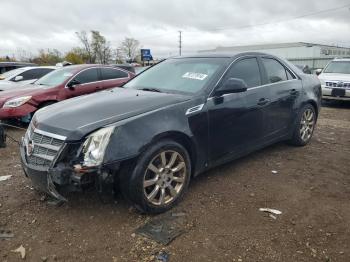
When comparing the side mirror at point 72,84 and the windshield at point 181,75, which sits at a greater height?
the windshield at point 181,75

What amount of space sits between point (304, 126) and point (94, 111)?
383 centimetres

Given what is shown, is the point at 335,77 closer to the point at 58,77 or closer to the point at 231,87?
the point at 58,77

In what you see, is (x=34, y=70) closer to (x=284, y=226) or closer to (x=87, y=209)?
(x=87, y=209)

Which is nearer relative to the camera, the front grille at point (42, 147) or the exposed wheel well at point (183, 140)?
the front grille at point (42, 147)

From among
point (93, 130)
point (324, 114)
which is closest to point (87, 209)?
point (93, 130)

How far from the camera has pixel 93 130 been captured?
3.16 meters

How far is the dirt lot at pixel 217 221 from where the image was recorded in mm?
2932

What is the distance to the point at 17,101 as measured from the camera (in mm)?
7539

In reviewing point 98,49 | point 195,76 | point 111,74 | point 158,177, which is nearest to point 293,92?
point 195,76

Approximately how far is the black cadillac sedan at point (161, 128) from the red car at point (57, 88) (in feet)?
11.8

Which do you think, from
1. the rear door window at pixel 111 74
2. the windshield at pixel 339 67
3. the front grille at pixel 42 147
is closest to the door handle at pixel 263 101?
the front grille at pixel 42 147

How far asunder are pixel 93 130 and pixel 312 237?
2212 millimetres

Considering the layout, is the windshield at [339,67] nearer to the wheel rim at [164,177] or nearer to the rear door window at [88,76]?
the rear door window at [88,76]

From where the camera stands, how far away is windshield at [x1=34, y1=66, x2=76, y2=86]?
327 inches
